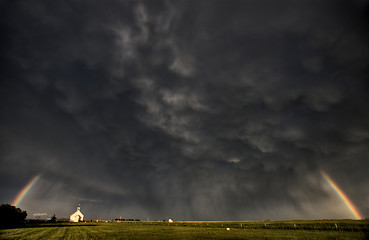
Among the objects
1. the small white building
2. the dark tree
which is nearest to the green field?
the dark tree

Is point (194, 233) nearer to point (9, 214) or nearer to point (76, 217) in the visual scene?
point (9, 214)

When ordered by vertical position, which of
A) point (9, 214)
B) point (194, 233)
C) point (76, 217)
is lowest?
point (194, 233)

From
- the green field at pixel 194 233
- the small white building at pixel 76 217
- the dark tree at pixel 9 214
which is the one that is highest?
the small white building at pixel 76 217

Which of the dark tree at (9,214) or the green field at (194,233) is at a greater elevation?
the dark tree at (9,214)

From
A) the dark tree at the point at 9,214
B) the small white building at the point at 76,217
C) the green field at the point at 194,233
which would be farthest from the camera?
the small white building at the point at 76,217

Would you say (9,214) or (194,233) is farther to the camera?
(9,214)

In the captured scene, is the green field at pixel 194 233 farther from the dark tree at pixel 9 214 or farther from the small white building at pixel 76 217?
the small white building at pixel 76 217

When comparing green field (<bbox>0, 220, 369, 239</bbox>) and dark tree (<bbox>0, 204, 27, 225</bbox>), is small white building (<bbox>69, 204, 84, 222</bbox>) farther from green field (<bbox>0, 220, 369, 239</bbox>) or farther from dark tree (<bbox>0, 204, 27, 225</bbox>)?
green field (<bbox>0, 220, 369, 239</bbox>)

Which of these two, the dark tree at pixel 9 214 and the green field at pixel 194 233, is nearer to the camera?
the green field at pixel 194 233

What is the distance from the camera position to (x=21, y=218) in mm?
124188

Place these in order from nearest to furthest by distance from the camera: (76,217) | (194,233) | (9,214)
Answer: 1. (194,233)
2. (9,214)
3. (76,217)

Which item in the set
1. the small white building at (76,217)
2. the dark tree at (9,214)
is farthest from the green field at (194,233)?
the small white building at (76,217)

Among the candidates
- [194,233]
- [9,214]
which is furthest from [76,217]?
[194,233]

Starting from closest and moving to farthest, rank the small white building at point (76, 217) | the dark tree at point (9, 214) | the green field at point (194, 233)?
the green field at point (194, 233), the dark tree at point (9, 214), the small white building at point (76, 217)
